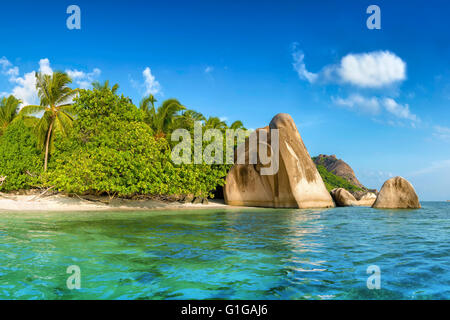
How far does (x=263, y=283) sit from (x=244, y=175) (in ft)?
64.3

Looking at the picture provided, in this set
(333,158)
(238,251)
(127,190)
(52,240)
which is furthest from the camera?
(333,158)

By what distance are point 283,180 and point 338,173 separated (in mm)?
61560

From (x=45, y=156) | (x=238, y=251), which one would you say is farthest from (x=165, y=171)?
(x=238, y=251)

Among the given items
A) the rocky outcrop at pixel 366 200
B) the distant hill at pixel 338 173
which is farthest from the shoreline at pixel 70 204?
the distant hill at pixel 338 173

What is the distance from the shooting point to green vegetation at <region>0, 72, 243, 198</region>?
54.2ft

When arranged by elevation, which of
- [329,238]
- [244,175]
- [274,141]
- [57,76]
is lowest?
[329,238]

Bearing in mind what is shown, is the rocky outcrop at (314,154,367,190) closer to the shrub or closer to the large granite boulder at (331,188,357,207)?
the large granite boulder at (331,188,357,207)

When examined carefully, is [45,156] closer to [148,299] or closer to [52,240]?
[52,240]

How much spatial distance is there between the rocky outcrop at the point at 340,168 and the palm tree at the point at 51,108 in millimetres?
67745

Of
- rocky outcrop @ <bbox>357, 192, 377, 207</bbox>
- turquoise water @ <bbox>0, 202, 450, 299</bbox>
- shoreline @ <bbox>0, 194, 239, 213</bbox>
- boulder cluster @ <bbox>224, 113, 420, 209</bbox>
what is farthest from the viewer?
rocky outcrop @ <bbox>357, 192, 377, 207</bbox>

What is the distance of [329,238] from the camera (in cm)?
721

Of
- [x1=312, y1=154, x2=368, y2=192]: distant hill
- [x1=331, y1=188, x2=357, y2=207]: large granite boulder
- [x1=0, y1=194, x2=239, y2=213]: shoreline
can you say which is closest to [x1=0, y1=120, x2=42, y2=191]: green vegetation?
[x1=0, y1=194, x2=239, y2=213]: shoreline

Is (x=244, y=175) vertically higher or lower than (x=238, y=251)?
higher

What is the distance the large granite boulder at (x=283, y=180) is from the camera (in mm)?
20625
